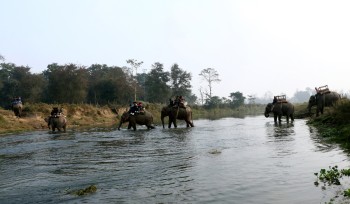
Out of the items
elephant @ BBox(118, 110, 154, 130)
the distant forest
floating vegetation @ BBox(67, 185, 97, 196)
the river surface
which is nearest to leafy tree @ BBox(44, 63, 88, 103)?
the distant forest

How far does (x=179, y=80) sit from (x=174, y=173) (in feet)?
258

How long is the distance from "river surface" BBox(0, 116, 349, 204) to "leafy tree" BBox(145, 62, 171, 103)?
65773 mm

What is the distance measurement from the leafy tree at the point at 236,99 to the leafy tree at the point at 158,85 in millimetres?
27860

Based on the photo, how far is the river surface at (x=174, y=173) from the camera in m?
7.75

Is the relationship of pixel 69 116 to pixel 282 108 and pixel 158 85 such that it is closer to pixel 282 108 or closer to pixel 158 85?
pixel 282 108

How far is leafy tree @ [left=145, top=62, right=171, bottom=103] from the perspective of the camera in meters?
81.8

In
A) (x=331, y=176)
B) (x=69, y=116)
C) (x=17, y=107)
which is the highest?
(x=17, y=107)

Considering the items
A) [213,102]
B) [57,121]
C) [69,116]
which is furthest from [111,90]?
[57,121]

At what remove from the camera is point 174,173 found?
1023cm

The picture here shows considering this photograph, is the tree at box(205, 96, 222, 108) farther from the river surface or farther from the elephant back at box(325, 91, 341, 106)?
the river surface

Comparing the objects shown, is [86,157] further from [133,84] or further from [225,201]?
[133,84]

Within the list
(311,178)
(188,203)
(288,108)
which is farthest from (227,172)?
(288,108)

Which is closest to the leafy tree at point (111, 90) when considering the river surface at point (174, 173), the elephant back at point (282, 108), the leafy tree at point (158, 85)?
the leafy tree at point (158, 85)

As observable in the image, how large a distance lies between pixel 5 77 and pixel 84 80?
20498 millimetres
